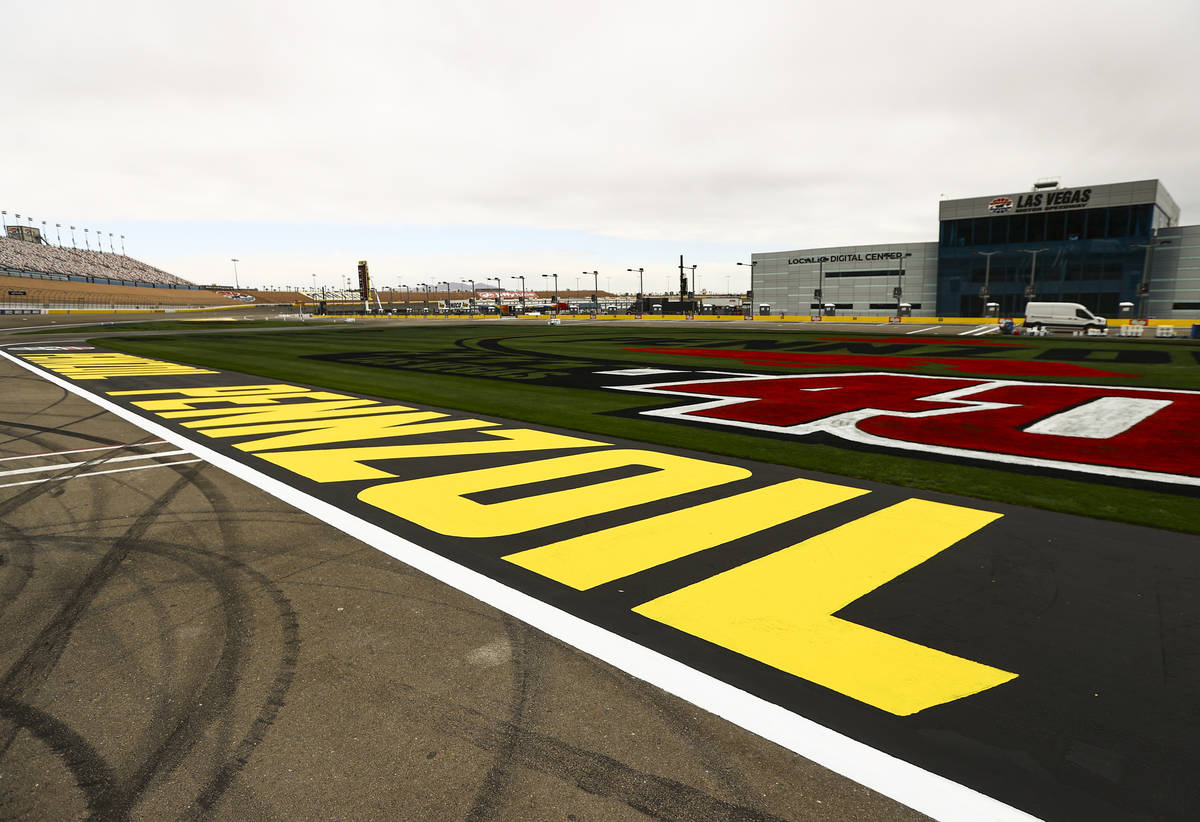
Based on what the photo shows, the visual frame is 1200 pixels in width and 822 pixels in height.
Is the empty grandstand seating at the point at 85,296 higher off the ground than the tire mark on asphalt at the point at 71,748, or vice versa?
the empty grandstand seating at the point at 85,296

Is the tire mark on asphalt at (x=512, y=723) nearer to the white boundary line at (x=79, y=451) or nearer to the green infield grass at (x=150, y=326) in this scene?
the white boundary line at (x=79, y=451)

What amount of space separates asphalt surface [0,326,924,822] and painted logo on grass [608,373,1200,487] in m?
8.28

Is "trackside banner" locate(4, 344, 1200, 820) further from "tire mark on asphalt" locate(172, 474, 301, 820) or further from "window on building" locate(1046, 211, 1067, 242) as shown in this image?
"window on building" locate(1046, 211, 1067, 242)

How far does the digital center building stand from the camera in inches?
3078

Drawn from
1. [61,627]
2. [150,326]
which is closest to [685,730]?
[61,627]

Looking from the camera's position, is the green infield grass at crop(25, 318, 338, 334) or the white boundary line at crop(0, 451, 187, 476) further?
the green infield grass at crop(25, 318, 338, 334)

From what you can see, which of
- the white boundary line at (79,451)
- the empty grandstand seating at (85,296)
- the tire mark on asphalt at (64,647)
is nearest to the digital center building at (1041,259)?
the white boundary line at (79,451)

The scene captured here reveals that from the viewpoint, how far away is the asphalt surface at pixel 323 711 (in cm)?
303

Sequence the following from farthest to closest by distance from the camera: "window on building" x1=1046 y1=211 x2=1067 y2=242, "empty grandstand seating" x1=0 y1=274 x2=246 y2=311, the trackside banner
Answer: "empty grandstand seating" x1=0 y1=274 x2=246 y2=311 → "window on building" x1=1046 y1=211 x2=1067 y2=242 → the trackside banner

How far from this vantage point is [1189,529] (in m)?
6.64

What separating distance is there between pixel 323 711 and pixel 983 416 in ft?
44.7

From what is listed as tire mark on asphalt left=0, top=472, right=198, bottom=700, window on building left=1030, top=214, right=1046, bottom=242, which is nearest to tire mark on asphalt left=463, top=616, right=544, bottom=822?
tire mark on asphalt left=0, top=472, right=198, bottom=700

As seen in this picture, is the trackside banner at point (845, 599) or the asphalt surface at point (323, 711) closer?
the asphalt surface at point (323, 711)

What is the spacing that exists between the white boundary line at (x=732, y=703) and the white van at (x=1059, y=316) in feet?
191
